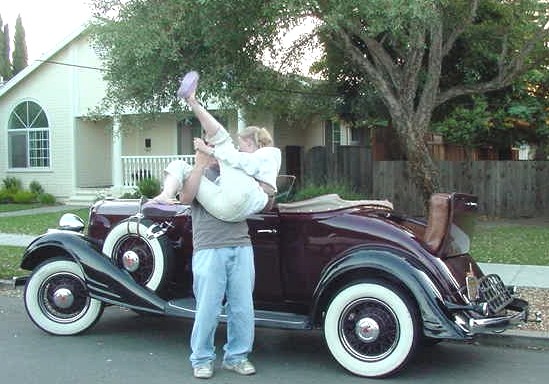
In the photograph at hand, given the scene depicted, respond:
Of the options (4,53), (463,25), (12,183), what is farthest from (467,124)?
(4,53)

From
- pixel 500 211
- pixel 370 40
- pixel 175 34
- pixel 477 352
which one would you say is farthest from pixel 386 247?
pixel 500 211

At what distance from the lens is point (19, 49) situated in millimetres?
46844

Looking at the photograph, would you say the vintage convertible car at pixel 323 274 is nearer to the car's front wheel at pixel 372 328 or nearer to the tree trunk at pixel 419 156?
the car's front wheel at pixel 372 328

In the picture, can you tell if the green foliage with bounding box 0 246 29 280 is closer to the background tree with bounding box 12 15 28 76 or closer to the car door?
the car door

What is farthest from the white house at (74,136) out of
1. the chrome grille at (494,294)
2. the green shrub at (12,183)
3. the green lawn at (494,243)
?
the chrome grille at (494,294)

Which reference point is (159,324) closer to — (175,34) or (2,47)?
(175,34)

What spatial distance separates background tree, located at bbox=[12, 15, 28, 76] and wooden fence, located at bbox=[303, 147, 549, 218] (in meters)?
33.6

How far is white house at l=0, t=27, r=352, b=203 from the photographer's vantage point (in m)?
22.2

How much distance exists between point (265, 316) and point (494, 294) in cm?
185

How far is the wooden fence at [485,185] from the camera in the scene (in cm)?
1733

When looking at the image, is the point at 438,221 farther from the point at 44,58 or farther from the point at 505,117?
the point at 44,58

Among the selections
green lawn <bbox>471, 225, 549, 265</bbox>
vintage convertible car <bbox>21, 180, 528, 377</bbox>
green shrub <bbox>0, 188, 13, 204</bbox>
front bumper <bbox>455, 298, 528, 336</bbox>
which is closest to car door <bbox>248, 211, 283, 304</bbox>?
vintage convertible car <bbox>21, 180, 528, 377</bbox>

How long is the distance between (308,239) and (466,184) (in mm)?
12987

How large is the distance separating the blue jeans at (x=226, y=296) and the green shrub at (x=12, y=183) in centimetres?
1919
